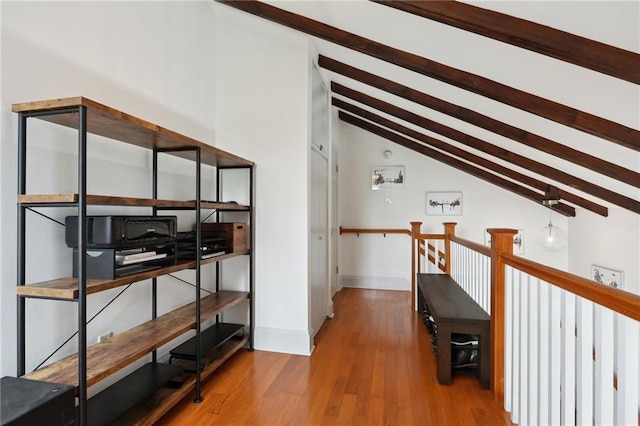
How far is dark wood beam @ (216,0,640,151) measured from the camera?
1905 mm

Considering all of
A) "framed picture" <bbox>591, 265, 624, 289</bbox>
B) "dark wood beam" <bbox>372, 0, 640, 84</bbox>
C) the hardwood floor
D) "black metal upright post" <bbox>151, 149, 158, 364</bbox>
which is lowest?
the hardwood floor

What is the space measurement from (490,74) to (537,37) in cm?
57

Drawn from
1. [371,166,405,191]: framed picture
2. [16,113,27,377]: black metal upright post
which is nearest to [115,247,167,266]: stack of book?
[16,113,27,377]: black metal upright post

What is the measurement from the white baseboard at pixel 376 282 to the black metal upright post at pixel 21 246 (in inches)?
164

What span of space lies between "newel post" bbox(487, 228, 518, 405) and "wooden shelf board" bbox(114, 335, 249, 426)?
1.80 meters

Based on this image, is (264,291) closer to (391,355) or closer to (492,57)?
(391,355)

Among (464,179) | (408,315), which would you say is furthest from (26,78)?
(464,179)

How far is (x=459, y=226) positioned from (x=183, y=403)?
4.54 meters

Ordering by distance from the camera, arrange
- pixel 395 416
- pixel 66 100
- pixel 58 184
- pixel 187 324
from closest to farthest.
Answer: pixel 66 100 < pixel 58 184 < pixel 395 416 < pixel 187 324

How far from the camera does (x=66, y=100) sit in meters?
1.19

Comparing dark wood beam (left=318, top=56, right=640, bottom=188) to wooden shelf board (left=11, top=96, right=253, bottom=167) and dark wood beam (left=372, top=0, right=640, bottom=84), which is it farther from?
wooden shelf board (left=11, top=96, right=253, bottom=167)

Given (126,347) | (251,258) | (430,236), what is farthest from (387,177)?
(126,347)

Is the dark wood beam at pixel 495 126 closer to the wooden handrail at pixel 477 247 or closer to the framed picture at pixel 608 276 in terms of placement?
the wooden handrail at pixel 477 247

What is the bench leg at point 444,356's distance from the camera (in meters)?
2.09
